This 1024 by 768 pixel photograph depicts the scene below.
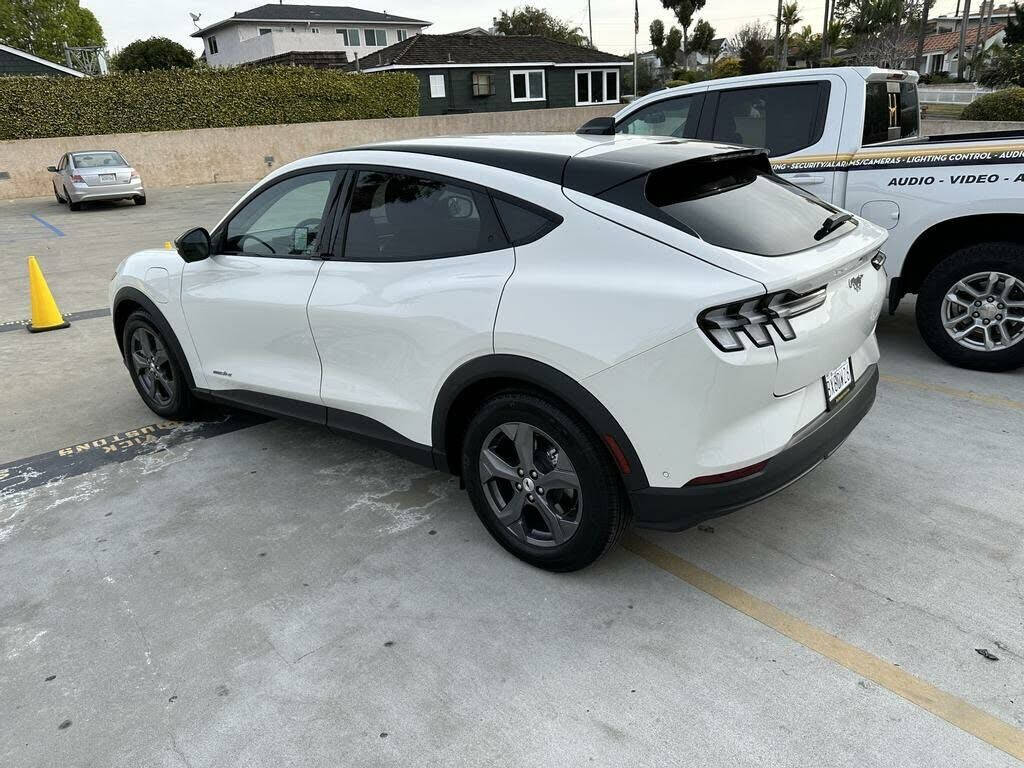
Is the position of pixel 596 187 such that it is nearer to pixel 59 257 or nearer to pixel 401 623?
pixel 401 623

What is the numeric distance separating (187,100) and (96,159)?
5896mm

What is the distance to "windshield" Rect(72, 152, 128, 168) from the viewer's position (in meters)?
18.4

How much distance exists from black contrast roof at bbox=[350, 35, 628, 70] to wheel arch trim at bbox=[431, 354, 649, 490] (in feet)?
114

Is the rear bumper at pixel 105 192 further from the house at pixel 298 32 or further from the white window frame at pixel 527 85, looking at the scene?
the house at pixel 298 32

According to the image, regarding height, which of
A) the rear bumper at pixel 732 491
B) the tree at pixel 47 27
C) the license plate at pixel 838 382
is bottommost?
Answer: the rear bumper at pixel 732 491

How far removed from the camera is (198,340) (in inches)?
173

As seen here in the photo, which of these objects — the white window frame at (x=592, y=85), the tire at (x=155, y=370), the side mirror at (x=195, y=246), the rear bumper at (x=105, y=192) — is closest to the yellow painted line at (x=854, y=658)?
the side mirror at (x=195, y=246)

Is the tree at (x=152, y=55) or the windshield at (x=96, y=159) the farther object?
the tree at (x=152, y=55)

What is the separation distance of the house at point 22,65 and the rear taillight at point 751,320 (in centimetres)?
3332

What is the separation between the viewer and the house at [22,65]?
29078 millimetres

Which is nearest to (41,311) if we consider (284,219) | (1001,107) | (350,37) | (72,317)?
(72,317)

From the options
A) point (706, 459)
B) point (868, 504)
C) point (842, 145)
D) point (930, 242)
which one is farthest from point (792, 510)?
point (842, 145)

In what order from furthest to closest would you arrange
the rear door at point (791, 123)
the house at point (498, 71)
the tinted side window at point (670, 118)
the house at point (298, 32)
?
the house at point (298, 32) → the house at point (498, 71) → the tinted side window at point (670, 118) → the rear door at point (791, 123)

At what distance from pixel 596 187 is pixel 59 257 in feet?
39.2
